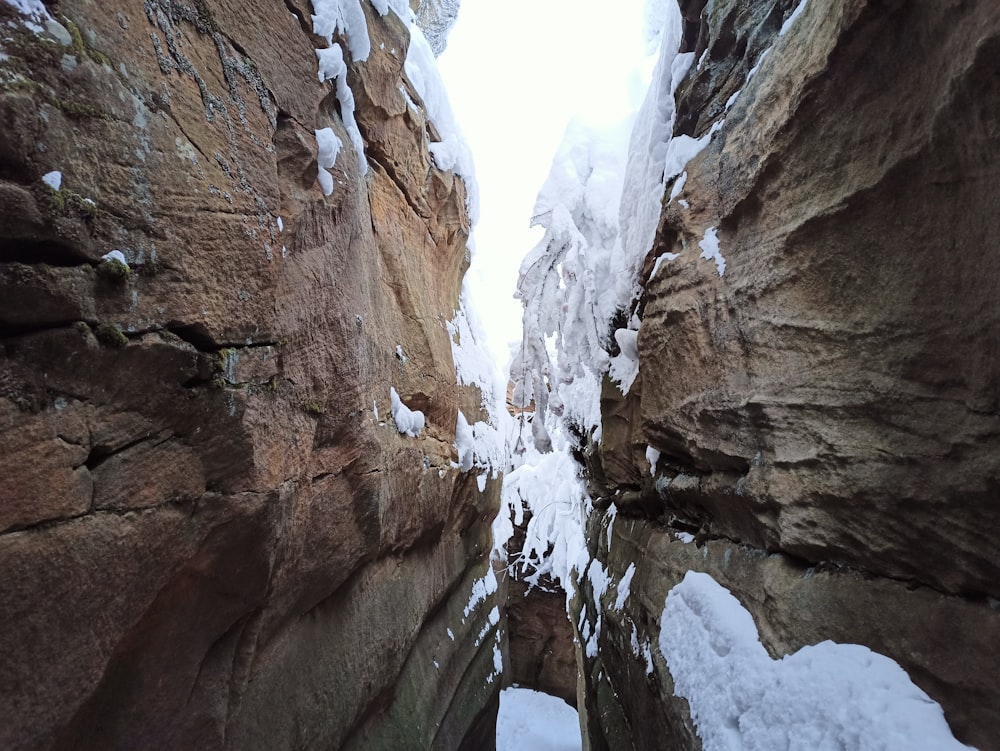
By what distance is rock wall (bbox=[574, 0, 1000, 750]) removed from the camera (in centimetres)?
191

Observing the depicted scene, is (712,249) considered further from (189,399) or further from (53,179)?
(53,179)

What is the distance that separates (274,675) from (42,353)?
6.69 feet

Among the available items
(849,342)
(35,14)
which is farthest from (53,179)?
(849,342)

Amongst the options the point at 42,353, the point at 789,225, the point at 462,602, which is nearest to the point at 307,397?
the point at 42,353

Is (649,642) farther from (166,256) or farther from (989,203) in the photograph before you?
(166,256)

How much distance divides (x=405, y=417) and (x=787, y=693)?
2.97m

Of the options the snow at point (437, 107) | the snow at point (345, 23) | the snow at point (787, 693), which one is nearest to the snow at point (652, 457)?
the snow at point (787, 693)

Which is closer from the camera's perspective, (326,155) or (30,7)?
(30,7)

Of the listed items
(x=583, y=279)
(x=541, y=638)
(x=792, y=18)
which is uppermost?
(x=583, y=279)

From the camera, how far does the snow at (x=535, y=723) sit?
11.3 m

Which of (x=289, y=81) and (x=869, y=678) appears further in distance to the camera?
(x=289, y=81)

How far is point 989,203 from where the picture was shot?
1.89 metres

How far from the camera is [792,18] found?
9.71 feet

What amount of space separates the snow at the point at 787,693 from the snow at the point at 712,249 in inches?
82.8
